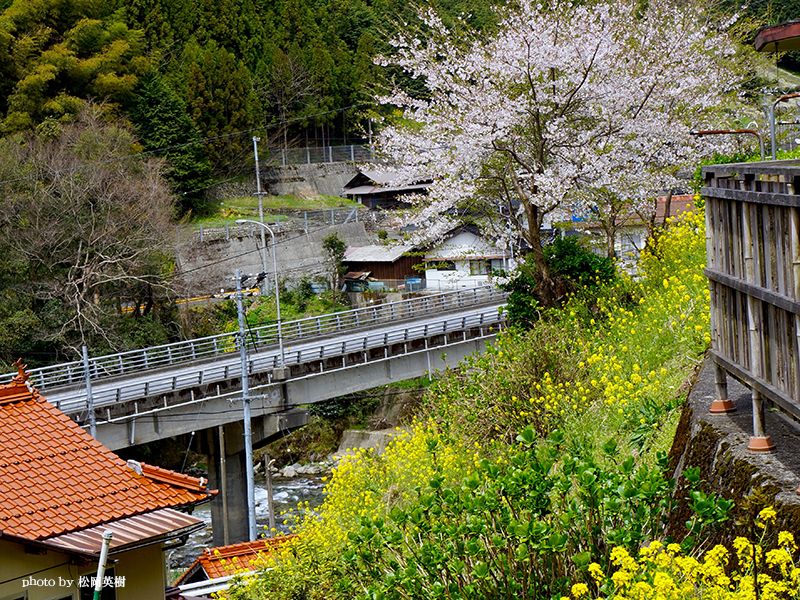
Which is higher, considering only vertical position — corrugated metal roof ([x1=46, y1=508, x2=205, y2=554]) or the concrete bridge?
corrugated metal roof ([x1=46, y1=508, x2=205, y2=554])

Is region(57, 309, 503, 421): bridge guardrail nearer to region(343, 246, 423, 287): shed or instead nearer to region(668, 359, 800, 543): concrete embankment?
region(668, 359, 800, 543): concrete embankment

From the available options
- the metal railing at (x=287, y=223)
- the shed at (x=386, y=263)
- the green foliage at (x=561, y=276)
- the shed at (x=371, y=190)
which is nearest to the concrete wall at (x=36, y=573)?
the green foliage at (x=561, y=276)

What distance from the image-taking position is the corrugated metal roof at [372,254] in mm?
46375

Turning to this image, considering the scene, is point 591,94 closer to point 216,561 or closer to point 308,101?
point 216,561

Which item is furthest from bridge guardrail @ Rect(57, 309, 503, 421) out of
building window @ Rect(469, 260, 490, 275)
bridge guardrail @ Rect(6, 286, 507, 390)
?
building window @ Rect(469, 260, 490, 275)

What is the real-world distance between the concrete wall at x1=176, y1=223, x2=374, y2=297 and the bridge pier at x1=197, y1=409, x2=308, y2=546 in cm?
1246

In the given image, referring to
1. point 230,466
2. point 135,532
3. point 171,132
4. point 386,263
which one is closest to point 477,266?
point 386,263

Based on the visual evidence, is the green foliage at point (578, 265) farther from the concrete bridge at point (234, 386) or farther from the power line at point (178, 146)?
the power line at point (178, 146)

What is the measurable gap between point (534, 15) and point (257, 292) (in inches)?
1174

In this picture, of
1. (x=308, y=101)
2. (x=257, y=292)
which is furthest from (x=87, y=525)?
(x=308, y=101)

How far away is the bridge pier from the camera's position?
2697 centimetres

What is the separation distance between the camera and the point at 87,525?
8609 millimetres

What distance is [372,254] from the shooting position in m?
47.5

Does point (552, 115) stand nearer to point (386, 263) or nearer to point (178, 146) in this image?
point (386, 263)
